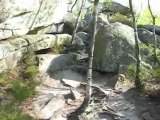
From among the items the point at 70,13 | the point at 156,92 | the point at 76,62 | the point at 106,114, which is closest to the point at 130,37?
the point at 76,62

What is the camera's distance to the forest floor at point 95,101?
12.7 m

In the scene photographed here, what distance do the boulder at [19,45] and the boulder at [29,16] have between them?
1.27ft

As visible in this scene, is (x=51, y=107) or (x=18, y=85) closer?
(x=51, y=107)

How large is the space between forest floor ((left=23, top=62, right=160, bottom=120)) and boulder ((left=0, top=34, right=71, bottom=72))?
5.67 ft

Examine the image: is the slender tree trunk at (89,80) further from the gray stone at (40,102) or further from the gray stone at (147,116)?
the gray stone at (147,116)

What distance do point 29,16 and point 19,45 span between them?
5.15 ft

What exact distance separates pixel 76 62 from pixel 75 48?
1.89 metres

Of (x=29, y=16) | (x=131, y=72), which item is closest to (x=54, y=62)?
(x=29, y=16)

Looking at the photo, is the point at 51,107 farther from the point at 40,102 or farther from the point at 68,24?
the point at 68,24

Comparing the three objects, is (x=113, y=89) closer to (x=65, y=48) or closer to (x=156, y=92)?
(x=156, y=92)

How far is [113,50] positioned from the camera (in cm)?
1664

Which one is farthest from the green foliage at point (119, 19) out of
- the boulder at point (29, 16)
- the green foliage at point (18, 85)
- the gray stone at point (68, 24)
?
the green foliage at point (18, 85)

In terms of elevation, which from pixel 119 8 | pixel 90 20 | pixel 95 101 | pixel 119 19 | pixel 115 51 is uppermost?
pixel 119 8

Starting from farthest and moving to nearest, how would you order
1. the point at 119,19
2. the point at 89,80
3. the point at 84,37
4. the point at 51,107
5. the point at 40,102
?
the point at 119,19 < the point at 84,37 < the point at 40,102 < the point at 51,107 < the point at 89,80
